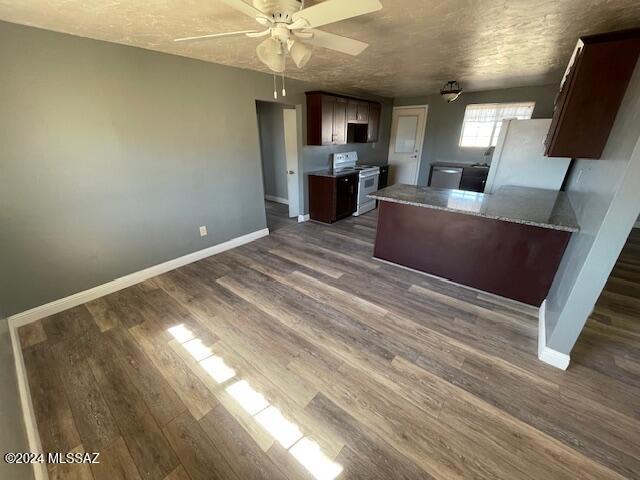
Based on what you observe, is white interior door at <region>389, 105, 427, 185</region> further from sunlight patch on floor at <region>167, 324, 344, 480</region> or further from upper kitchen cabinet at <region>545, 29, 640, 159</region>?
sunlight patch on floor at <region>167, 324, 344, 480</region>

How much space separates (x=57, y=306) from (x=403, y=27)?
3.79m

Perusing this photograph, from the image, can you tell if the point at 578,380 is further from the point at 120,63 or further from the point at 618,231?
the point at 120,63

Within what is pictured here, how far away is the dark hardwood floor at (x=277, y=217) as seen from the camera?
4.60m

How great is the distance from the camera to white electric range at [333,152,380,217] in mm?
4965

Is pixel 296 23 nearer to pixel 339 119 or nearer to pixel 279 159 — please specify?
pixel 339 119

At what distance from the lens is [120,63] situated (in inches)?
91.7

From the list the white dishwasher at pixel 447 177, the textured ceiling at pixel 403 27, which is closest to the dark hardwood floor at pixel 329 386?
the textured ceiling at pixel 403 27

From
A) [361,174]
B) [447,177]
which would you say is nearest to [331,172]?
[361,174]

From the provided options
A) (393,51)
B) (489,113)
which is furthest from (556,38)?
(489,113)

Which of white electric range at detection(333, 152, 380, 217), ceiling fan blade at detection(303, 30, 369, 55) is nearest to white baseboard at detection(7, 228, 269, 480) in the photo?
white electric range at detection(333, 152, 380, 217)

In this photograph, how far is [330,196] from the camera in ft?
14.7

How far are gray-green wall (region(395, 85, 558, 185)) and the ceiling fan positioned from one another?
4.61m

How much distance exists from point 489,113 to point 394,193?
3.73 m

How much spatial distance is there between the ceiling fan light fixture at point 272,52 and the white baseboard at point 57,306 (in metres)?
2.43
